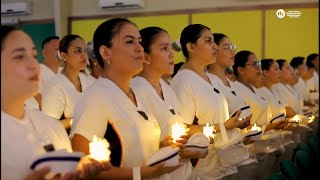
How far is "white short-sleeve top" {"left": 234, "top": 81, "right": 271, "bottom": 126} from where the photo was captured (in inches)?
111

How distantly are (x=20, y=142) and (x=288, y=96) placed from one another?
288 centimetres

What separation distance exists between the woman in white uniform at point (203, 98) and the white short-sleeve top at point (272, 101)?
1002 millimetres

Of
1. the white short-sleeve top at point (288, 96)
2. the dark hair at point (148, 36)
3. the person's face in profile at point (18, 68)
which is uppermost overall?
the dark hair at point (148, 36)

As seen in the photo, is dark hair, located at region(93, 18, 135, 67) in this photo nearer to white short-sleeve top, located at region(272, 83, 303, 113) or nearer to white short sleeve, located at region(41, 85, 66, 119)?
white short sleeve, located at region(41, 85, 66, 119)

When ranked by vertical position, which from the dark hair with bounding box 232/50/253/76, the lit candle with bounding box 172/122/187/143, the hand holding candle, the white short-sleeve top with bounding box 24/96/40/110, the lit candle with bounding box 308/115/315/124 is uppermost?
the dark hair with bounding box 232/50/253/76

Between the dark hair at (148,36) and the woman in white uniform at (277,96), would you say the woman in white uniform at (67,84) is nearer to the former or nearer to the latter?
the dark hair at (148,36)

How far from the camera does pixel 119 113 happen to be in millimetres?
1472

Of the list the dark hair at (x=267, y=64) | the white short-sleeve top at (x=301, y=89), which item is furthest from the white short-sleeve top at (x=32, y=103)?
the white short-sleeve top at (x=301, y=89)

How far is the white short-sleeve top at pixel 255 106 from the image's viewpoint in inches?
111

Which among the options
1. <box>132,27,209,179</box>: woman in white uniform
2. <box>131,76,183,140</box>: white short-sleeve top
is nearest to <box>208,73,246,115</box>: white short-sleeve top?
<box>132,27,209,179</box>: woman in white uniform

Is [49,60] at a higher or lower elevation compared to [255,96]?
higher

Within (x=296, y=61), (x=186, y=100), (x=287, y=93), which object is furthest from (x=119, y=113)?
(x=296, y=61)

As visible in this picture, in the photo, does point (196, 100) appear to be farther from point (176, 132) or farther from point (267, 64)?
point (267, 64)

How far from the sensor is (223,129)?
2.11m
